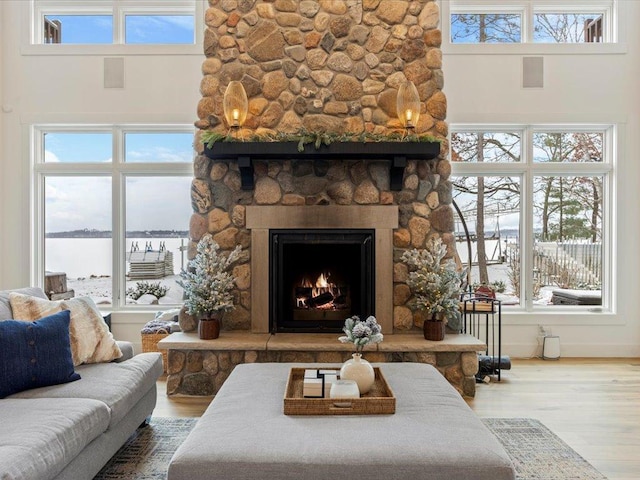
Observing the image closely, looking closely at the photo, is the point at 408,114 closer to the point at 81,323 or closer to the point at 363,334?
the point at 363,334

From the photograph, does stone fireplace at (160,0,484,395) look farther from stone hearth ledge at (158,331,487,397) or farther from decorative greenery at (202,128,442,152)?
stone hearth ledge at (158,331,487,397)

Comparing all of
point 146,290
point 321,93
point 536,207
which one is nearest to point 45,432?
point 321,93

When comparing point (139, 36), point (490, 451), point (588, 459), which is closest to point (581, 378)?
point (588, 459)

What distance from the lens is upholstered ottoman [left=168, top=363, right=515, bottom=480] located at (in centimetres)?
170

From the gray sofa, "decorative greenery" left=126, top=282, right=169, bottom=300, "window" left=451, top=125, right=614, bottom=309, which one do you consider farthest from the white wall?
the gray sofa

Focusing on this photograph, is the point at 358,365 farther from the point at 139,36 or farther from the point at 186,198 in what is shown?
the point at 139,36

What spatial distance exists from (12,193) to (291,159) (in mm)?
3096

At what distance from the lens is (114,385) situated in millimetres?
2520

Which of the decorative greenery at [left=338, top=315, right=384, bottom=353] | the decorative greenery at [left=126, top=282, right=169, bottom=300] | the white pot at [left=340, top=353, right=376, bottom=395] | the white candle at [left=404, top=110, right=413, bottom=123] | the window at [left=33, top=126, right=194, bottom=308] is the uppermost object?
the white candle at [left=404, top=110, right=413, bottom=123]

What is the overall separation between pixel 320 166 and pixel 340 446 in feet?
9.23

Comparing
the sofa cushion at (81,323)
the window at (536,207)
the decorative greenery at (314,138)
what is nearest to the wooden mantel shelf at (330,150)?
the decorative greenery at (314,138)

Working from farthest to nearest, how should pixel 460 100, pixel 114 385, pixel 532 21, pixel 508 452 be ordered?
pixel 532 21
pixel 460 100
pixel 508 452
pixel 114 385

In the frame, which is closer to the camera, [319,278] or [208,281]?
[208,281]

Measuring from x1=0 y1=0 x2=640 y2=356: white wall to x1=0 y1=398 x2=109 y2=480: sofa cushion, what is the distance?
11.3ft
